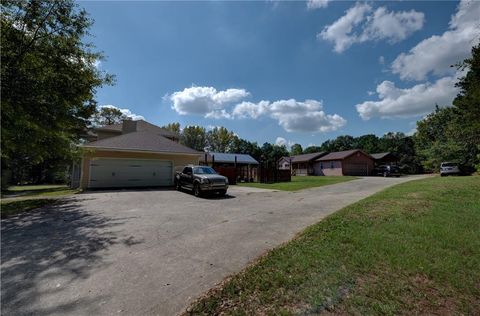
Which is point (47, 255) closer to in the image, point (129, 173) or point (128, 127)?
point (129, 173)

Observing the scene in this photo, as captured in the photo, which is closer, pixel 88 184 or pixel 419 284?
pixel 419 284

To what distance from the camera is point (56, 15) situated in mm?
10430

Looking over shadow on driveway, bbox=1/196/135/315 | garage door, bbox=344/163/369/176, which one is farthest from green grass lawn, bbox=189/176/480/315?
garage door, bbox=344/163/369/176

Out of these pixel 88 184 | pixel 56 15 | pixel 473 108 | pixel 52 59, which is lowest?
pixel 88 184

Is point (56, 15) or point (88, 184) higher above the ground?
point (56, 15)

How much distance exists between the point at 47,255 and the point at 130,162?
1362 cm

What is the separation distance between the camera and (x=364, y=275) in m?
3.59

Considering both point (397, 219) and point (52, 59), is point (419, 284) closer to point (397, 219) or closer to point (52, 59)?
point (397, 219)

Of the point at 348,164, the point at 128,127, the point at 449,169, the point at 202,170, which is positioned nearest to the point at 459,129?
the point at 449,169

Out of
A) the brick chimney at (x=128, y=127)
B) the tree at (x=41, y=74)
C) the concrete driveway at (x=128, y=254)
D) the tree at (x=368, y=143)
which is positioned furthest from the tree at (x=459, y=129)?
the brick chimney at (x=128, y=127)

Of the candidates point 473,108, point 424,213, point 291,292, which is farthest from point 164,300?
point 473,108

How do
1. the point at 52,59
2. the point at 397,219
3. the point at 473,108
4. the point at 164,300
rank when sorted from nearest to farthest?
1. the point at 164,300
2. the point at 397,219
3. the point at 52,59
4. the point at 473,108

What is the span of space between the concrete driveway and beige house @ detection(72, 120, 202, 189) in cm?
836

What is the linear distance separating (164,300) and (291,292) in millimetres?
1670
